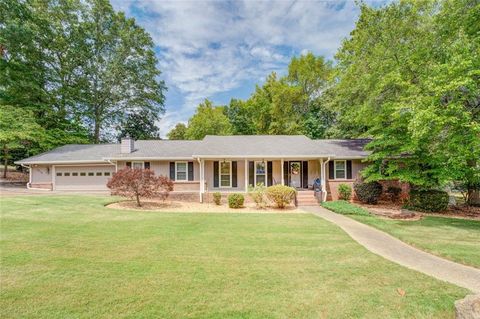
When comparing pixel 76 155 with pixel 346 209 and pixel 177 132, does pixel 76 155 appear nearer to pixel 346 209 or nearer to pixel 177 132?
pixel 346 209

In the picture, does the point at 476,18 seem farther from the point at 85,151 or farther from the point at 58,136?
the point at 58,136

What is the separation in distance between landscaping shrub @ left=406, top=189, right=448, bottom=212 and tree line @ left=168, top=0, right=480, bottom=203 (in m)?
0.58

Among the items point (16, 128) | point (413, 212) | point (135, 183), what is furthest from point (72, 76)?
point (413, 212)

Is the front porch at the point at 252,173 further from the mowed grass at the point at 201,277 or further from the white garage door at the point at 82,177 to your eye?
the mowed grass at the point at 201,277

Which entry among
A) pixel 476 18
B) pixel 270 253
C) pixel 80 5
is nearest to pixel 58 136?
pixel 80 5

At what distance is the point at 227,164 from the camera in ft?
57.9

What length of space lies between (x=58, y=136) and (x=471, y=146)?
32079mm

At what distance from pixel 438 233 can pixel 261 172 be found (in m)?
10.6

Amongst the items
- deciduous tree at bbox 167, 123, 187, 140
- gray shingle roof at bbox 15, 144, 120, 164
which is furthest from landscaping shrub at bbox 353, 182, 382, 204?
deciduous tree at bbox 167, 123, 187, 140

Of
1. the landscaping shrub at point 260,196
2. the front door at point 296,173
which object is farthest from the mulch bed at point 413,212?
the landscaping shrub at point 260,196

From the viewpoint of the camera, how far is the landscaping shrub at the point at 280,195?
13.4m

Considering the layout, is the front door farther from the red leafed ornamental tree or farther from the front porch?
the red leafed ornamental tree

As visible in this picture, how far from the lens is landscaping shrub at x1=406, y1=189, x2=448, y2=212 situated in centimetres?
1295

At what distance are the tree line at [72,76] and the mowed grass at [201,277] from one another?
20.1 meters
